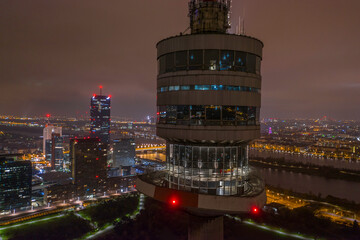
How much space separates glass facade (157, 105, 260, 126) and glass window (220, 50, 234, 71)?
0.89m

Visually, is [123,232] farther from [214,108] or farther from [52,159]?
[52,159]

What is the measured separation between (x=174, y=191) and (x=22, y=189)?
3783 centimetres

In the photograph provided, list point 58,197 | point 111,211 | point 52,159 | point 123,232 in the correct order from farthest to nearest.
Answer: point 52,159 → point 58,197 → point 111,211 → point 123,232

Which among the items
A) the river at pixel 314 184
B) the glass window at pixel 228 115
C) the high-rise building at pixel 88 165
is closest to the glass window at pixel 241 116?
the glass window at pixel 228 115

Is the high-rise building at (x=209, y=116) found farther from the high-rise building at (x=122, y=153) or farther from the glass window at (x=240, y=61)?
the high-rise building at (x=122, y=153)

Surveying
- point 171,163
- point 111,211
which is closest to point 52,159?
point 111,211

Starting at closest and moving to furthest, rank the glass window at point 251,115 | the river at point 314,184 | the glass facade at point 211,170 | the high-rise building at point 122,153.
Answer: the glass facade at point 211,170
the glass window at point 251,115
the river at point 314,184
the high-rise building at point 122,153

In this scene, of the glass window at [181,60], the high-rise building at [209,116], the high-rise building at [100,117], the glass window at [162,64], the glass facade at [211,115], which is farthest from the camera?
the high-rise building at [100,117]

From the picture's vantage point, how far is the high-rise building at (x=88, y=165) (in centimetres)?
4147

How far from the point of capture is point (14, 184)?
36.2m

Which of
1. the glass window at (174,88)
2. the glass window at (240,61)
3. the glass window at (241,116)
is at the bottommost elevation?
the glass window at (241,116)

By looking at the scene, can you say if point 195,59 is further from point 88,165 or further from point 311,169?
point 311,169

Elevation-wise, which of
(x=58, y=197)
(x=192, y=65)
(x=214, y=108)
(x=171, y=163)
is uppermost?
(x=192, y=65)

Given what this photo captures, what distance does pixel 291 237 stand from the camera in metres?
17.5
